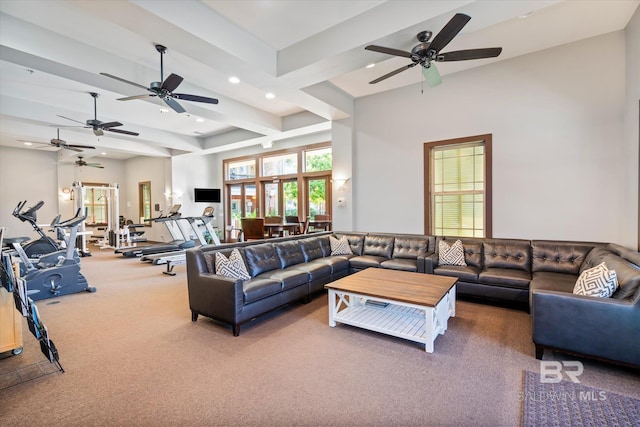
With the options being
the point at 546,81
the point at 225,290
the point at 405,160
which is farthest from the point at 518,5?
the point at 225,290

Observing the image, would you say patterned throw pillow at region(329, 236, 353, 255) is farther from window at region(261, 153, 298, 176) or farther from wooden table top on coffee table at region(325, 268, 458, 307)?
window at region(261, 153, 298, 176)

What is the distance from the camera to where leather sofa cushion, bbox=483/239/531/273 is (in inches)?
166

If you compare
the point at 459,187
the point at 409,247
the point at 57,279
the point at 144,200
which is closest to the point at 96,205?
the point at 144,200

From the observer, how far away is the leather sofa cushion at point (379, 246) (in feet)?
17.5

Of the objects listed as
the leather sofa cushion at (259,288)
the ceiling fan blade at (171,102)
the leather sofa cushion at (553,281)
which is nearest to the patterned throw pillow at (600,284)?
the leather sofa cushion at (553,281)

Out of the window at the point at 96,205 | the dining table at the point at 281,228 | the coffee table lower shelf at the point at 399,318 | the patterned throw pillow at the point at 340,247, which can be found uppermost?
the window at the point at 96,205

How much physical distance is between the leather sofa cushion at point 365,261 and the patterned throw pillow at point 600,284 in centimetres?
266

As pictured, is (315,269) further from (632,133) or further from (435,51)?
(632,133)

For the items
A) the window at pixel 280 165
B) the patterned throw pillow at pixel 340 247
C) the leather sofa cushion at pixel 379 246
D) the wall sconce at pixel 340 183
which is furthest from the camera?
the window at pixel 280 165

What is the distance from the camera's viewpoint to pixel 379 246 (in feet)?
17.9

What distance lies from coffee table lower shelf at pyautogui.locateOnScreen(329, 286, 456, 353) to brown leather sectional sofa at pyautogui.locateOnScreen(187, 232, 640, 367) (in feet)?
2.59

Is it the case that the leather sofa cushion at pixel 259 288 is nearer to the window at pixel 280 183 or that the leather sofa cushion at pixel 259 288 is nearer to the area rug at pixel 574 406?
the area rug at pixel 574 406

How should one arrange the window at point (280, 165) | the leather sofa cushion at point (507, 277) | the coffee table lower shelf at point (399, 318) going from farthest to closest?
the window at point (280, 165) → the leather sofa cushion at point (507, 277) → the coffee table lower shelf at point (399, 318)

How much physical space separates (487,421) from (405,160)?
4659 millimetres
